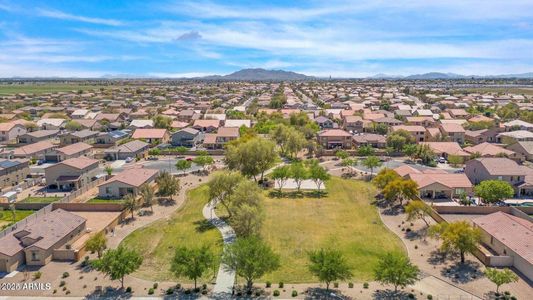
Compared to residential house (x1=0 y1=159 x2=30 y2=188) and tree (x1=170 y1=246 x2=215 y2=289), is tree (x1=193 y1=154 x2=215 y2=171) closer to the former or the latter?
residential house (x1=0 y1=159 x2=30 y2=188)

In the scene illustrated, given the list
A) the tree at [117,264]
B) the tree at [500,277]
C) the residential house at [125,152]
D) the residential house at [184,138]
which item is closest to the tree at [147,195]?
the tree at [117,264]

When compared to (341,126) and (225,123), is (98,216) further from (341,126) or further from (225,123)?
(341,126)

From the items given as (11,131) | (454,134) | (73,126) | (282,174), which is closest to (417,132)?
(454,134)

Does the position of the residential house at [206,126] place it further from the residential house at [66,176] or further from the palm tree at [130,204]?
the palm tree at [130,204]

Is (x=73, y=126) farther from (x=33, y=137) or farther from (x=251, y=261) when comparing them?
(x=251, y=261)

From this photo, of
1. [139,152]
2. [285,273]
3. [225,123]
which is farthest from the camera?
[225,123]

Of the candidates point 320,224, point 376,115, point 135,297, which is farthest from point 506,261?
point 376,115
